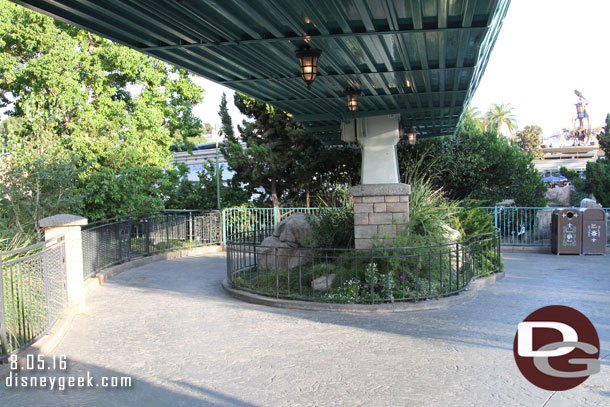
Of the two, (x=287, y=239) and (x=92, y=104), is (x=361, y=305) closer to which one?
(x=287, y=239)

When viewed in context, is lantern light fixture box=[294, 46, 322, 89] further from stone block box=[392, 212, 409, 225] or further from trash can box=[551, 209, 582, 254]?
trash can box=[551, 209, 582, 254]

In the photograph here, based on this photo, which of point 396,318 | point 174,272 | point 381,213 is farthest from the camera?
point 174,272

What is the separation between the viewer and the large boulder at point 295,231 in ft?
38.4

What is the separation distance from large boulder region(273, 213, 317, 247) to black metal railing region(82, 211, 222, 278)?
13.7 ft

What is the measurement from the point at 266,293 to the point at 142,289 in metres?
3.06

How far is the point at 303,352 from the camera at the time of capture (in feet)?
21.1

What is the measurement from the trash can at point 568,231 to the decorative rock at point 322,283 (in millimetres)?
9154

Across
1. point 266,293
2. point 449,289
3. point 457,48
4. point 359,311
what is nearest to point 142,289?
point 266,293

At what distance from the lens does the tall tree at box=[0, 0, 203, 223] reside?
16.2 meters

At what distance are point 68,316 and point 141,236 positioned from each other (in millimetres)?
7139

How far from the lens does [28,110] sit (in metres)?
15.5

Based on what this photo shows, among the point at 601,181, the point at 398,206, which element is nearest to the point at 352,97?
the point at 398,206

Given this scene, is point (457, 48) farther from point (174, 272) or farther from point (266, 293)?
point (174, 272)

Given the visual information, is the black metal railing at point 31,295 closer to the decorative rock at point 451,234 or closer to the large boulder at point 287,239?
the large boulder at point 287,239
